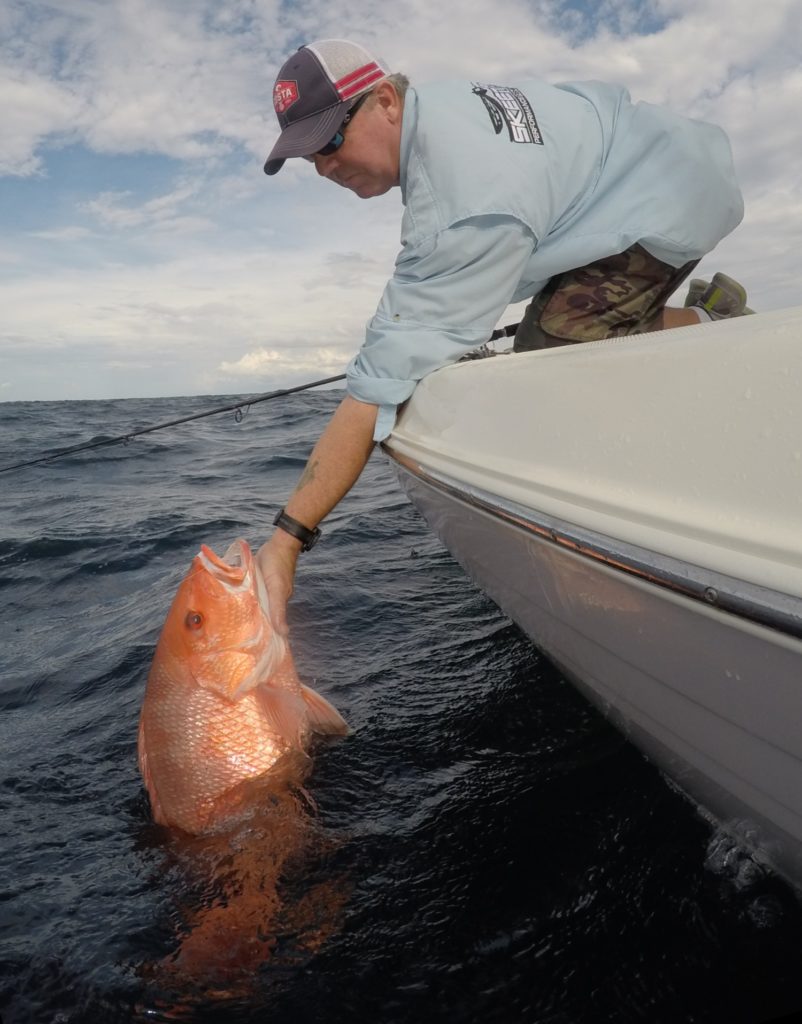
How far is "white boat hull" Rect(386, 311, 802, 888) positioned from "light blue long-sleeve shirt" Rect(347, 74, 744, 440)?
0.26 metres

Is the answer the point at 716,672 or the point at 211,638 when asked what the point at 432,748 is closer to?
the point at 211,638

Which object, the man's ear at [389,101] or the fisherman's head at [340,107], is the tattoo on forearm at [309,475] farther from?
the man's ear at [389,101]

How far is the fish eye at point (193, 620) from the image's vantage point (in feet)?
7.97

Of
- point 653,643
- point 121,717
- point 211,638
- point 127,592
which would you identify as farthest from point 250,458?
point 653,643

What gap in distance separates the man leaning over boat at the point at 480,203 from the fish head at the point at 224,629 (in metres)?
0.08

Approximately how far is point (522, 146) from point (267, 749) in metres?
1.97

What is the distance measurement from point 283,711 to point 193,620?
412mm

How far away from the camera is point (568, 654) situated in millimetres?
2227

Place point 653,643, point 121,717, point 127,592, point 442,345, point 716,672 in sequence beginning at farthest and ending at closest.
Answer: point 127,592
point 121,717
point 442,345
point 653,643
point 716,672

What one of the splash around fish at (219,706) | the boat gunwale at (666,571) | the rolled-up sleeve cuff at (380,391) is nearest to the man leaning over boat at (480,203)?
the rolled-up sleeve cuff at (380,391)

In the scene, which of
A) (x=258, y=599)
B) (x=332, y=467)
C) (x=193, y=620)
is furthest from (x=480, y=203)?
(x=193, y=620)

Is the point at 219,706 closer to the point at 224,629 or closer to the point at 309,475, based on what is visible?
the point at 224,629

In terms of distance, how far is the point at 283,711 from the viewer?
2.42 metres

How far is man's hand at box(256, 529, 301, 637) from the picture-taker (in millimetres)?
2549
